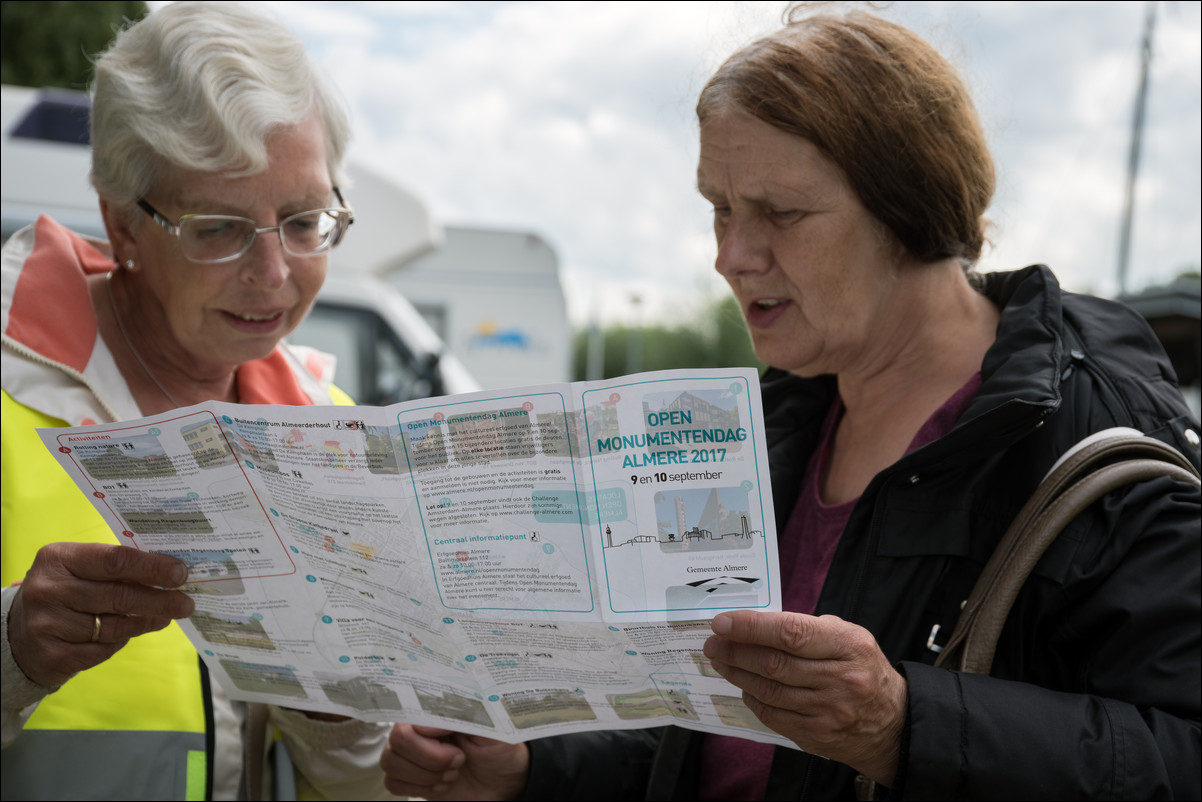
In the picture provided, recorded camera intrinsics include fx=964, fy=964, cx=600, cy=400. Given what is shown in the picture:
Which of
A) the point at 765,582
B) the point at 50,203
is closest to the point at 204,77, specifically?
the point at 765,582

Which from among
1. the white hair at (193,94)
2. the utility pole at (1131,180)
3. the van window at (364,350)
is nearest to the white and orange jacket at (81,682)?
the white hair at (193,94)

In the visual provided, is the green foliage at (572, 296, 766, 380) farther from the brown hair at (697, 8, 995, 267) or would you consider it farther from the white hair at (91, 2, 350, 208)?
the brown hair at (697, 8, 995, 267)

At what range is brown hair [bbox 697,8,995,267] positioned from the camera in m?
1.49

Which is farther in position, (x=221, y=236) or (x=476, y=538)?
(x=221, y=236)

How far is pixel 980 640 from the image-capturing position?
4.15ft

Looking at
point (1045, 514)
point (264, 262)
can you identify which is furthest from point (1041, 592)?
point (264, 262)

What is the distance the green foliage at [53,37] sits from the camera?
284 centimetres

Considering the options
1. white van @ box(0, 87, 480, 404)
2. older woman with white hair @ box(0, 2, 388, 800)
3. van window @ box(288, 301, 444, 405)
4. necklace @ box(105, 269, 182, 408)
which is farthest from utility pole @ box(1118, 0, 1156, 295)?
van window @ box(288, 301, 444, 405)

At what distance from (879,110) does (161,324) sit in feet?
4.42

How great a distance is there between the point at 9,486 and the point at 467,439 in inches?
35.2

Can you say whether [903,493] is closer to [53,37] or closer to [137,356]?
[137,356]

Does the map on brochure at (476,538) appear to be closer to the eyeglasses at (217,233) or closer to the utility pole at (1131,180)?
the eyeglasses at (217,233)

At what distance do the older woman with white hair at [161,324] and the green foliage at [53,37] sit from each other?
3.01 feet

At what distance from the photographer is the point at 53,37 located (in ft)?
10.4
